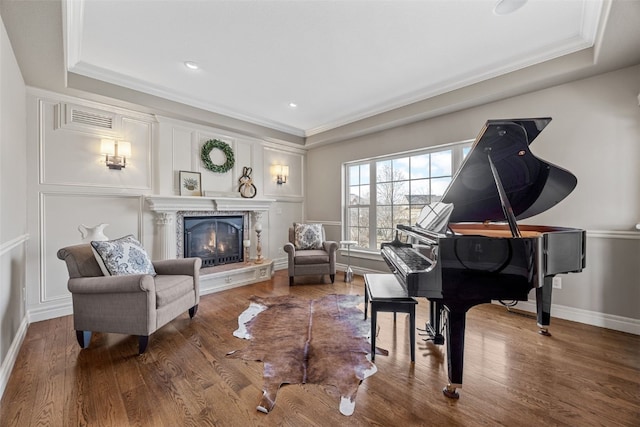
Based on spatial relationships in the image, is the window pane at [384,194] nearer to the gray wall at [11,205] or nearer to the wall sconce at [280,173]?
the wall sconce at [280,173]

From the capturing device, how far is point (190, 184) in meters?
3.93

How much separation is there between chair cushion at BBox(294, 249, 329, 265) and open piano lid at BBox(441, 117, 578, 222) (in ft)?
6.90

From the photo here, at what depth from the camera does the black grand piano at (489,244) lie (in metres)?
1.62

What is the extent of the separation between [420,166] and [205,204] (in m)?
3.30

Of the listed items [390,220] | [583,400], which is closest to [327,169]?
[390,220]

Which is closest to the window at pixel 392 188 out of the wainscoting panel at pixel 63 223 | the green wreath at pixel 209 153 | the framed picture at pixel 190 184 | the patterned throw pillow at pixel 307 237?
the patterned throw pillow at pixel 307 237

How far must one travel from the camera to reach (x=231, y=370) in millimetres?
1898

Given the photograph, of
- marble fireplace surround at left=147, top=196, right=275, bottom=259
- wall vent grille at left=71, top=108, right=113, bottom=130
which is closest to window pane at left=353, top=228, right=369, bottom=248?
marble fireplace surround at left=147, top=196, right=275, bottom=259

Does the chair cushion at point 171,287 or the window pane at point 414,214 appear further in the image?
the window pane at point 414,214

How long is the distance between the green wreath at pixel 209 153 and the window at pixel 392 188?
2118 millimetres

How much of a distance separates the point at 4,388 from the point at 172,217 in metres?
2.25

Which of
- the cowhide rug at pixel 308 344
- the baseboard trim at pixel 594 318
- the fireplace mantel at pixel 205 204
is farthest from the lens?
the fireplace mantel at pixel 205 204

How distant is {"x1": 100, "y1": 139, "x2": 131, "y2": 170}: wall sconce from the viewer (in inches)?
125

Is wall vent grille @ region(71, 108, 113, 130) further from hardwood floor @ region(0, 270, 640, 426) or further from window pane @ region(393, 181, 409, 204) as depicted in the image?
window pane @ region(393, 181, 409, 204)
